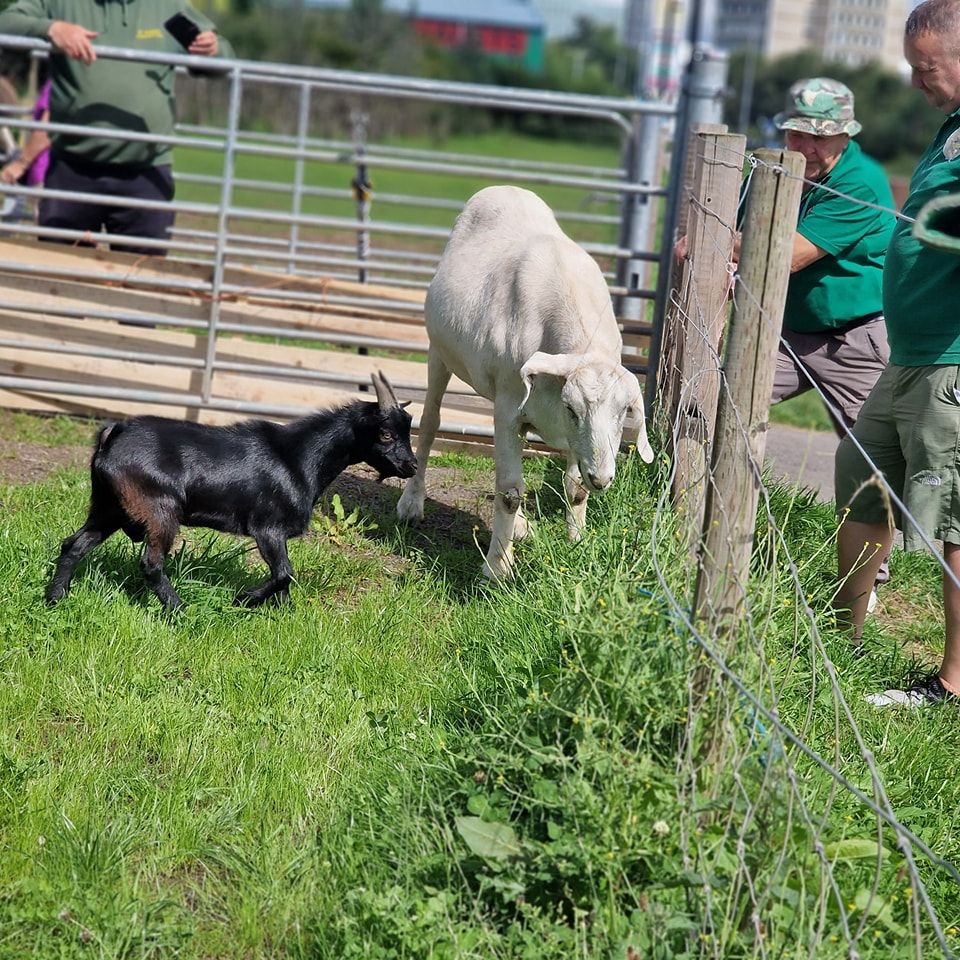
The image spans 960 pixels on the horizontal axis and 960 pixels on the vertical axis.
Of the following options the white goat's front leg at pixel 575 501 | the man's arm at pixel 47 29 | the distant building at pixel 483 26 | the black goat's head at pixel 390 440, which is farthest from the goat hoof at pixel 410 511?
the distant building at pixel 483 26

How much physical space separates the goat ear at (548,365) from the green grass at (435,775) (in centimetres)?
50

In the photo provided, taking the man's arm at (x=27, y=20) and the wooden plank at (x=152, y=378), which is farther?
the wooden plank at (x=152, y=378)

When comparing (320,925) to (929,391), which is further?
(929,391)

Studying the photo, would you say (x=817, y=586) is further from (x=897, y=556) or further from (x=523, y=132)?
(x=523, y=132)

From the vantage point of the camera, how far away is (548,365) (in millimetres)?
4746

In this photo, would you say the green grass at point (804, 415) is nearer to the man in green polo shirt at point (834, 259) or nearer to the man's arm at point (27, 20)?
the man in green polo shirt at point (834, 259)

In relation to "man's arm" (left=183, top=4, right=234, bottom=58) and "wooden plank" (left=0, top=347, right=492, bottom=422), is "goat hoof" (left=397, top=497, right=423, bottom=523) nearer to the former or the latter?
"wooden plank" (left=0, top=347, right=492, bottom=422)

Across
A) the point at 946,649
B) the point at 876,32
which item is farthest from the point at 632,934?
the point at 876,32

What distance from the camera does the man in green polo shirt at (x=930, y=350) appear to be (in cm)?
437

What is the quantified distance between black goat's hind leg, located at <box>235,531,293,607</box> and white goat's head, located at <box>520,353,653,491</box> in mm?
1094

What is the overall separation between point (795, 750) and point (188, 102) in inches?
1211

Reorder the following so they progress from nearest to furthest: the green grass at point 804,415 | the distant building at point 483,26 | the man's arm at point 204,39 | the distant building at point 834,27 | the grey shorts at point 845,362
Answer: the grey shorts at point 845,362 → the man's arm at point 204,39 → the green grass at point 804,415 → the distant building at point 834,27 → the distant building at point 483,26

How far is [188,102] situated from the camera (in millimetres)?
31172

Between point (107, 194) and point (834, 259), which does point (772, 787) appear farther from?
point (107, 194)
